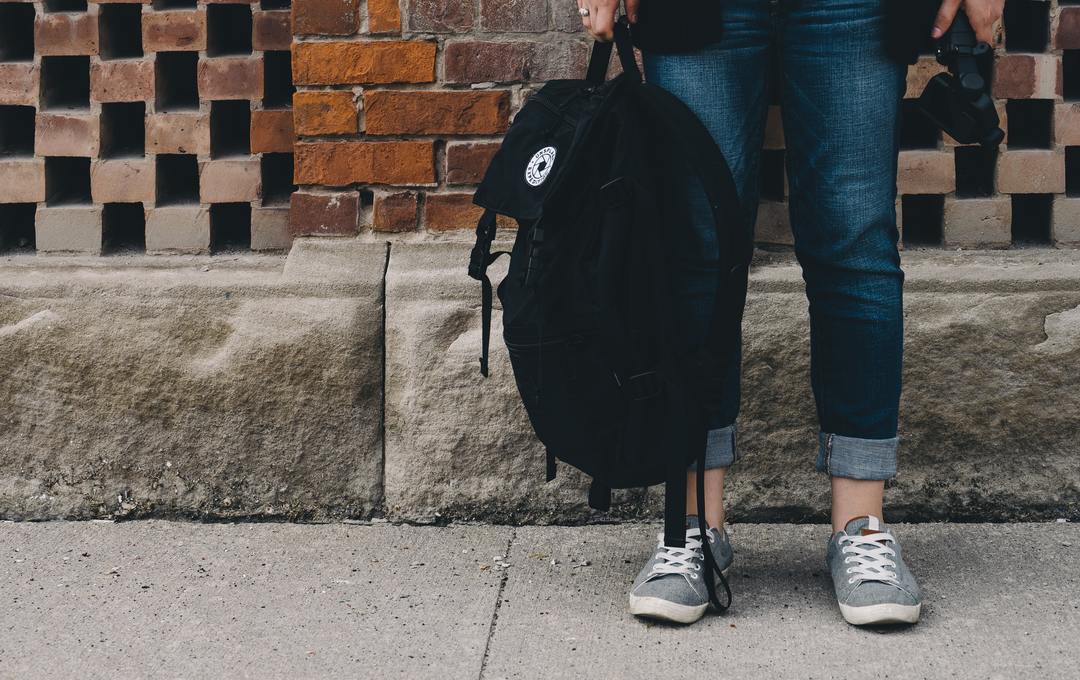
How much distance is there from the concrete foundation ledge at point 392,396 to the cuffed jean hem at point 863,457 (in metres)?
0.36

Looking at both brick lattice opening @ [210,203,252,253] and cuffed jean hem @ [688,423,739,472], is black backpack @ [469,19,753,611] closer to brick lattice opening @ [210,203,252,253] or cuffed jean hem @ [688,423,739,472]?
cuffed jean hem @ [688,423,739,472]

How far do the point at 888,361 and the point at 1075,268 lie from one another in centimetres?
64

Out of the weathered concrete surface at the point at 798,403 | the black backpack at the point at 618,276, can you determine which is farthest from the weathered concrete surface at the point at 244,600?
the black backpack at the point at 618,276

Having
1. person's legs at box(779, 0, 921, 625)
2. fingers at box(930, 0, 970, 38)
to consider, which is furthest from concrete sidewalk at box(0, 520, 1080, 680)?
fingers at box(930, 0, 970, 38)

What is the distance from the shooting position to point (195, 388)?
7.92 ft

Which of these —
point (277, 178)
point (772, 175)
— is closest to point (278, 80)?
point (277, 178)

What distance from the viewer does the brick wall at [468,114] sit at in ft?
7.74

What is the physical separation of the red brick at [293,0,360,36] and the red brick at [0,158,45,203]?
67 centimetres

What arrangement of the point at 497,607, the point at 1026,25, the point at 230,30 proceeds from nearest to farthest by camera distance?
the point at 497,607 < the point at 1026,25 < the point at 230,30

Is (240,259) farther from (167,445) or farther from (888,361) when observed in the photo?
(888,361)

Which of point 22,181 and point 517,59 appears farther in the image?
point 22,181

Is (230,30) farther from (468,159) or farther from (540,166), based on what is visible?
(540,166)

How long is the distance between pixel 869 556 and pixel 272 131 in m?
1.45

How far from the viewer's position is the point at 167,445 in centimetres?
244
